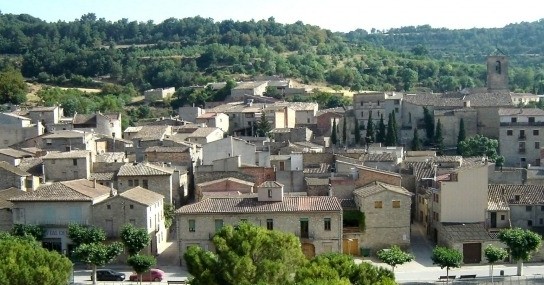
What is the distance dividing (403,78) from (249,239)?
82197mm

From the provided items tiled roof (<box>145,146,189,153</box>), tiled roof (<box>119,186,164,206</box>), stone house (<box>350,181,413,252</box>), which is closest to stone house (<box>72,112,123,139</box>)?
tiled roof (<box>145,146,189,153</box>)

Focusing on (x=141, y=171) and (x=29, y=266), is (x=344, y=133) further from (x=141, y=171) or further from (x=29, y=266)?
(x=29, y=266)

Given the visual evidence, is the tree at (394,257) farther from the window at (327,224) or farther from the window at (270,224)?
the window at (270,224)

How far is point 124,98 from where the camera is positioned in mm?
94688

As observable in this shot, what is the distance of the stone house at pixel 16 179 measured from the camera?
42.8m

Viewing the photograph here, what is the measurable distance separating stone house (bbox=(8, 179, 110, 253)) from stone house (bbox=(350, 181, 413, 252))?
519 inches

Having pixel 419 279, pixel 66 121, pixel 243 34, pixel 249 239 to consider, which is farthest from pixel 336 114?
pixel 243 34

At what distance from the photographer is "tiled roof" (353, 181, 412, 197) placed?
3897cm

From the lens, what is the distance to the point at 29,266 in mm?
28500

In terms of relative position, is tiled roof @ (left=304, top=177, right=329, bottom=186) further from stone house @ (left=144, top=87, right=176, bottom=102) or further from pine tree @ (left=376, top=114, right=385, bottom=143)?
stone house @ (left=144, top=87, right=176, bottom=102)

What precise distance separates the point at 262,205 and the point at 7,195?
44.9 feet

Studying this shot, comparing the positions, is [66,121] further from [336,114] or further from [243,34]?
[243,34]

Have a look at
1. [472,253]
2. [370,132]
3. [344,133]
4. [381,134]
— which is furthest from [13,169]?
[381,134]

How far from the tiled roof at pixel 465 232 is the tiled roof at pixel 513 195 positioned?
1.68 m
